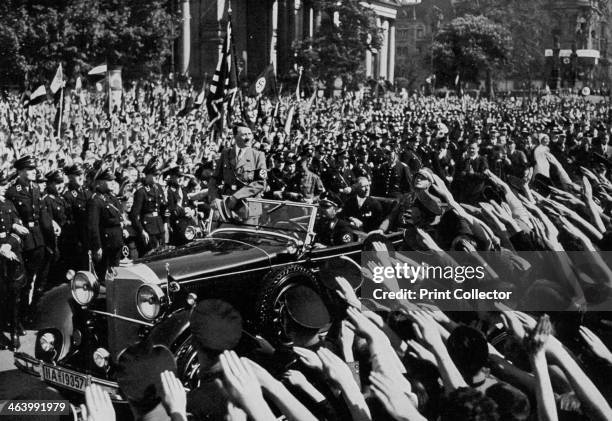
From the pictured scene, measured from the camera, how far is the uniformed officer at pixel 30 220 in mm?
9617

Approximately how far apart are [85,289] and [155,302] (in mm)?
624

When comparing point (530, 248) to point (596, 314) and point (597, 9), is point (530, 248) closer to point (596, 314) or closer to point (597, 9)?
point (596, 314)

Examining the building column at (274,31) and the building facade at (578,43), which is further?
the building column at (274,31)

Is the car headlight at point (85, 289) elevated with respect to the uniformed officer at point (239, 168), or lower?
lower

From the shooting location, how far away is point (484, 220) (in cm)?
589

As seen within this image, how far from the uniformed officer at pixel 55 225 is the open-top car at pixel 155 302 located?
10.5ft

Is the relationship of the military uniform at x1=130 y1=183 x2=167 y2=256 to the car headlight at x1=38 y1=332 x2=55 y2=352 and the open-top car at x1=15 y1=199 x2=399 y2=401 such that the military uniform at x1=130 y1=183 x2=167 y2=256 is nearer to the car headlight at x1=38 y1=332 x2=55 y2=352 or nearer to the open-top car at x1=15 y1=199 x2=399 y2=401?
the open-top car at x1=15 y1=199 x2=399 y2=401

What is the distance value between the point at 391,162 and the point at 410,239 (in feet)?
31.6

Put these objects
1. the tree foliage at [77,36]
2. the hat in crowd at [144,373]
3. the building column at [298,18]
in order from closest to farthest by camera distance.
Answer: the hat in crowd at [144,373], the tree foliage at [77,36], the building column at [298,18]

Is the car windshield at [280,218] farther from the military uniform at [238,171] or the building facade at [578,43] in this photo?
the building facade at [578,43]

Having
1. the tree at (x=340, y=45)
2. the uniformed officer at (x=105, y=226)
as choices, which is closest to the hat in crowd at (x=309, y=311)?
the uniformed officer at (x=105, y=226)

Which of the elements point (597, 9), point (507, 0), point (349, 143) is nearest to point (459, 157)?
point (349, 143)

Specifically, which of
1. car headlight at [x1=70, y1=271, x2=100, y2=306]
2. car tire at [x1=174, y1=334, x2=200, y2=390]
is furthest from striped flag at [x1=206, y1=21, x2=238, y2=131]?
car tire at [x1=174, y1=334, x2=200, y2=390]

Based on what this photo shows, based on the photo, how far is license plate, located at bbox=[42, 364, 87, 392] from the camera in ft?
20.6
